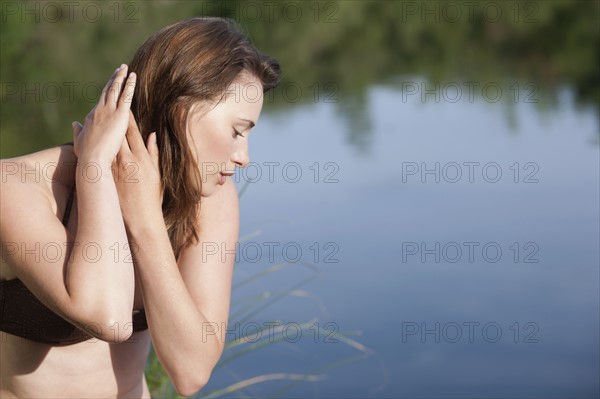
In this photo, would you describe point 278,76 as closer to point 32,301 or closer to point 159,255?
point 159,255

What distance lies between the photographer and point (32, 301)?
1.76 m

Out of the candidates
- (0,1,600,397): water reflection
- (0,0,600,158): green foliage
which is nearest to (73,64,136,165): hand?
(0,1,600,397): water reflection

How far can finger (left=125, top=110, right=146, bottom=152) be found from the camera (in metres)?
1.82

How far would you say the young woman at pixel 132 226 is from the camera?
1656mm

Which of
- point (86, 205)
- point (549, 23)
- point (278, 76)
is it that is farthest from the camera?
point (549, 23)

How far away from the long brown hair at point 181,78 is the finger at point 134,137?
5 cm

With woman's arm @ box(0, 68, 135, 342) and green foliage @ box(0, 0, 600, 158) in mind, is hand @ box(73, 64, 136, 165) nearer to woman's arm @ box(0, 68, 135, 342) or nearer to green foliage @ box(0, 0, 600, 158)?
Answer: woman's arm @ box(0, 68, 135, 342)

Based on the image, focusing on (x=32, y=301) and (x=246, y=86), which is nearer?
(x=32, y=301)

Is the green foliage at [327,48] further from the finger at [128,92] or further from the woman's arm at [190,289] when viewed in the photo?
the finger at [128,92]

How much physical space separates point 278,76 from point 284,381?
255cm

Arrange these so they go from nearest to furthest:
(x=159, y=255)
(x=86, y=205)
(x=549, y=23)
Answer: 1. (x=86, y=205)
2. (x=159, y=255)
3. (x=549, y=23)

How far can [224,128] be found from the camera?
6.07 ft

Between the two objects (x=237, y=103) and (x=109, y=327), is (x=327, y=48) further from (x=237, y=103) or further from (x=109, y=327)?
(x=109, y=327)

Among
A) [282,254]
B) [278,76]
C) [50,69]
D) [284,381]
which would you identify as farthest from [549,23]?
[278,76]
